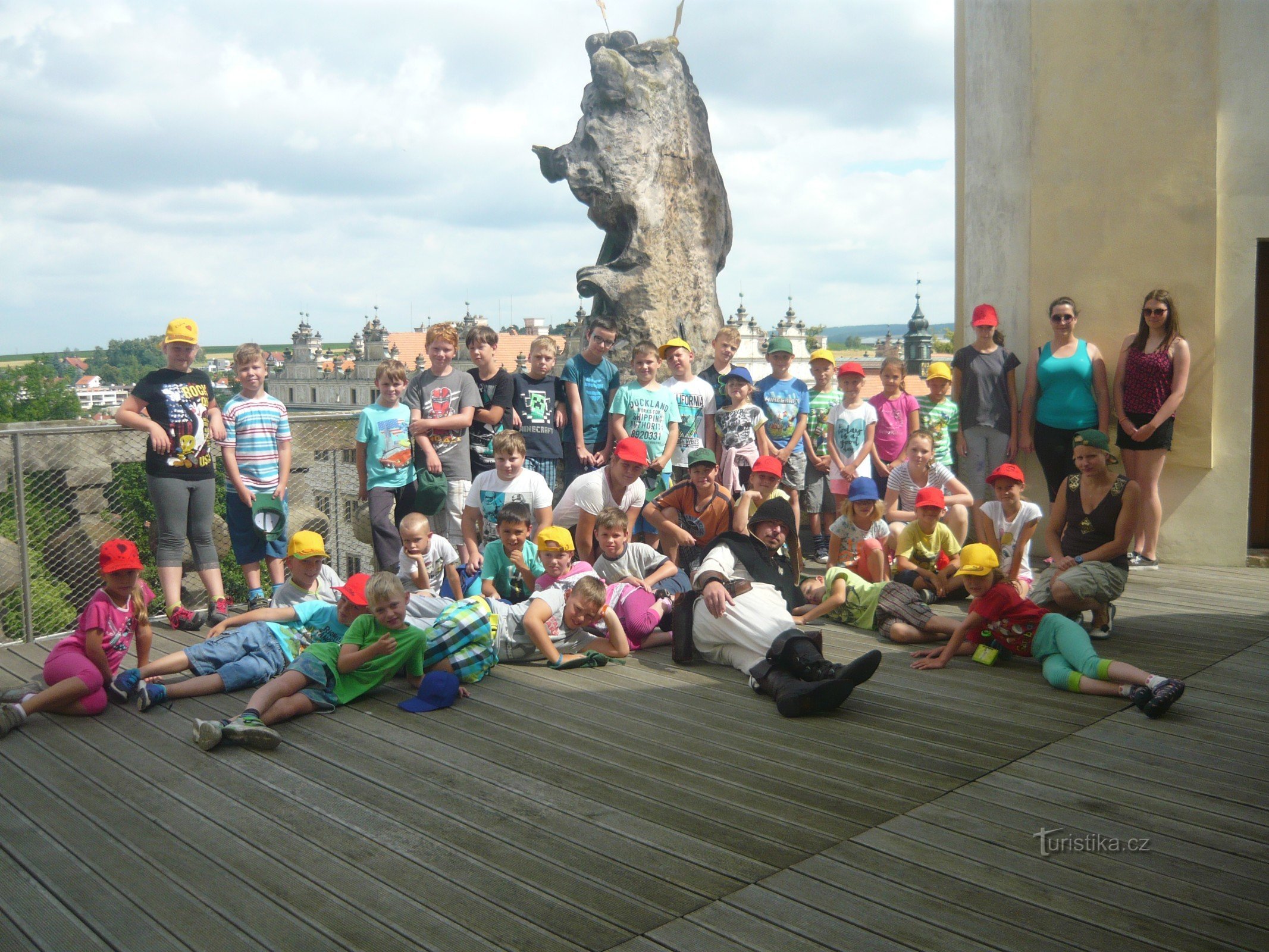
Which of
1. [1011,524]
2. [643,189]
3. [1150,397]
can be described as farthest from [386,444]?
[643,189]

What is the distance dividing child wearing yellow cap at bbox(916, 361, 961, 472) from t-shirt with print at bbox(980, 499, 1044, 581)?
85 cm

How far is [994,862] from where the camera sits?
3066mm

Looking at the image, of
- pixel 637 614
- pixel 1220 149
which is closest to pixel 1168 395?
pixel 1220 149

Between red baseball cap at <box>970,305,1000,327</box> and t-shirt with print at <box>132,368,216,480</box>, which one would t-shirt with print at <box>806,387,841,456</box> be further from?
t-shirt with print at <box>132,368,216,480</box>

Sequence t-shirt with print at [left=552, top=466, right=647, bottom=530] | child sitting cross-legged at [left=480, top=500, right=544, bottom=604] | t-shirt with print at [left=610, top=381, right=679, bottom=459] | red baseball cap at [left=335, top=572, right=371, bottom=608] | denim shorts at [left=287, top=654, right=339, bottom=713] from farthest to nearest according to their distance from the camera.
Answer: t-shirt with print at [left=610, top=381, right=679, bottom=459]
t-shirt with print at [left=552, top=466, right=647, bottom=530]
child sitting cross-legged at [left=480, top=500, right=544, bottom=604]
red baseball cap at [left=335, top=572, right=371, bottom=608]
denim shorts at [left=287, top=654, right=339, bottom=713]

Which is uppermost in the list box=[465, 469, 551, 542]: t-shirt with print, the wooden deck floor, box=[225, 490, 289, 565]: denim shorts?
box=[465, 469, 551, 542]: t-shirt with print

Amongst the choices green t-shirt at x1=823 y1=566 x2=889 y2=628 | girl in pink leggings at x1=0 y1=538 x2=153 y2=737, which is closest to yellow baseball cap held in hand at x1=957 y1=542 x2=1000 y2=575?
green t-shirt at x1=823 y1=566 x2=889 y2=628

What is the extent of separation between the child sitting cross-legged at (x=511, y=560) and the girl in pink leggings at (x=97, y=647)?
1781 millimetres

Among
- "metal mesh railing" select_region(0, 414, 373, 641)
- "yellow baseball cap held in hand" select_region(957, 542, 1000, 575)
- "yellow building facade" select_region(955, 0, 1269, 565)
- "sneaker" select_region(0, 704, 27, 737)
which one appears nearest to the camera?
"sneaker" select_region(0, 704, 27, 737)

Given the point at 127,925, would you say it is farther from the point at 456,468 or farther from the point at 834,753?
the point at 456,468

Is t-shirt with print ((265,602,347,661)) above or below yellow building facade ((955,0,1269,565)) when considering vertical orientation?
below

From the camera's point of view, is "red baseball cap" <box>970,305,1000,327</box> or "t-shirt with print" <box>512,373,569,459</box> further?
"red baseball cap" <box>970,305,1000,327</box>

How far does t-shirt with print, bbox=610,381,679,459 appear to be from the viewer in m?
6.70

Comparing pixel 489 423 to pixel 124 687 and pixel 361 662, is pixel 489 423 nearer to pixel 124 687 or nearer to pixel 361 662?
pixel 361 662
